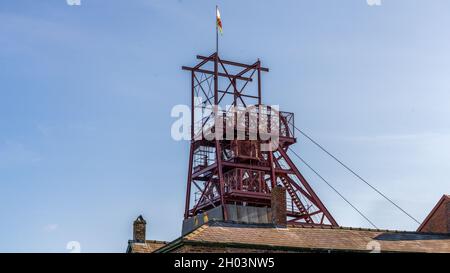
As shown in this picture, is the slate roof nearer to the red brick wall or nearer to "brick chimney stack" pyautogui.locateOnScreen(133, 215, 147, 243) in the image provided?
the red brick wall

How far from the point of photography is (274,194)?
30.5 m

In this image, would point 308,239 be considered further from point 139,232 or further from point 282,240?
point 139,232

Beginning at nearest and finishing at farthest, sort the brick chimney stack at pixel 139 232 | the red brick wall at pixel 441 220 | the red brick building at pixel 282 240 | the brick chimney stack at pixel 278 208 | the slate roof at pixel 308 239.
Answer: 1. the red brick building at pixel 282 240
2. the slate roof at pixel 308 239
3. the brick chimney stack at pixel 278 208
4. the brick chimney stack at pixel 139 232
5. the red brick wall at pixel 441 220

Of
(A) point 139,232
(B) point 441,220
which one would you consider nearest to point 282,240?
(A) point 139,232

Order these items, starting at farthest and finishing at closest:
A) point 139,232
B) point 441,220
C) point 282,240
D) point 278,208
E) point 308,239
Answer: point 441,220
point 139,232
point 278,208
point 308,239
point 282,240

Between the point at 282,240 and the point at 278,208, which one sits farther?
the point at 278,208

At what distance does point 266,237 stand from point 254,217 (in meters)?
17.9

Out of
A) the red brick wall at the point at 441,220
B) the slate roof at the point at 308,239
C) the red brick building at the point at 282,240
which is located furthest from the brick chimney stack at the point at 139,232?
the red brick wall at the point at 441,220

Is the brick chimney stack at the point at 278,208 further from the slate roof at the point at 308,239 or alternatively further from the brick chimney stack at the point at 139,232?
the brick chimney stack at the point at 139,232

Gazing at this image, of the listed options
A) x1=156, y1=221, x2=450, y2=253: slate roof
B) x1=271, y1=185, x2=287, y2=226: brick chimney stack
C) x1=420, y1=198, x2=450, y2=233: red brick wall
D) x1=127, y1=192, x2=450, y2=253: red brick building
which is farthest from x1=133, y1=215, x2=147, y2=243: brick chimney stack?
x1=420, y1=198, x2=450, y2=233: red brick wall

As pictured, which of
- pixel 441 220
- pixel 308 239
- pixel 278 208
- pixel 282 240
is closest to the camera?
pixel 282 240

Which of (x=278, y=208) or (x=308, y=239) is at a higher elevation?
(x=278, y=208)
